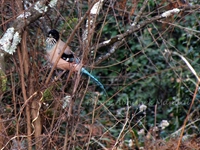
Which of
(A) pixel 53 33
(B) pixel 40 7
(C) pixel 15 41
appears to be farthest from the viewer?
(A) pixel 53 33

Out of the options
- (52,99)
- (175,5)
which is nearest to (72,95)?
(52,99)

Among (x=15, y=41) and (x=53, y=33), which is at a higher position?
(x=15, y=41)

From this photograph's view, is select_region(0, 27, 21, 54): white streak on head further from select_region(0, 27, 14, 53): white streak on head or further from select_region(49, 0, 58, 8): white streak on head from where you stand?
select_region(49, 0, 58, 8): white streak on head

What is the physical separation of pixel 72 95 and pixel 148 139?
1.46m

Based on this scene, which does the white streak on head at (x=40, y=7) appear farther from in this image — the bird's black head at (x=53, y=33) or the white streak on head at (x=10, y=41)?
the bird's black head at (x=53, y=33)

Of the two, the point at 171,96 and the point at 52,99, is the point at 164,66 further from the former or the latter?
the point at 52,99

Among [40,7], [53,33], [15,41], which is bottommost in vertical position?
[53,33]

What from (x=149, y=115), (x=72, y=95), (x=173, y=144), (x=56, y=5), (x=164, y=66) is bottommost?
(x=149, y=115)

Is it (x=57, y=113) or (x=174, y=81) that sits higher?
(x=57, y=113)

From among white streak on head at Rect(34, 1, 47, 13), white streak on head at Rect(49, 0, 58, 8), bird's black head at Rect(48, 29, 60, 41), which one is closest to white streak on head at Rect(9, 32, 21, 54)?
white streak on head at Rect(34, 1, 47, 13)

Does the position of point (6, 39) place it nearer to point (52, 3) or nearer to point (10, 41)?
point (10, 41)

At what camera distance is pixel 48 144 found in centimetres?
387

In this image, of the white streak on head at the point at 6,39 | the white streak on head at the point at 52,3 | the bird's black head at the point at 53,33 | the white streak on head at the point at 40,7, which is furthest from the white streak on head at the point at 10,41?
the bird's black head at the point at 53,33

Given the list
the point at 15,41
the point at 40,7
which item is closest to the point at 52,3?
the point at 40,7
